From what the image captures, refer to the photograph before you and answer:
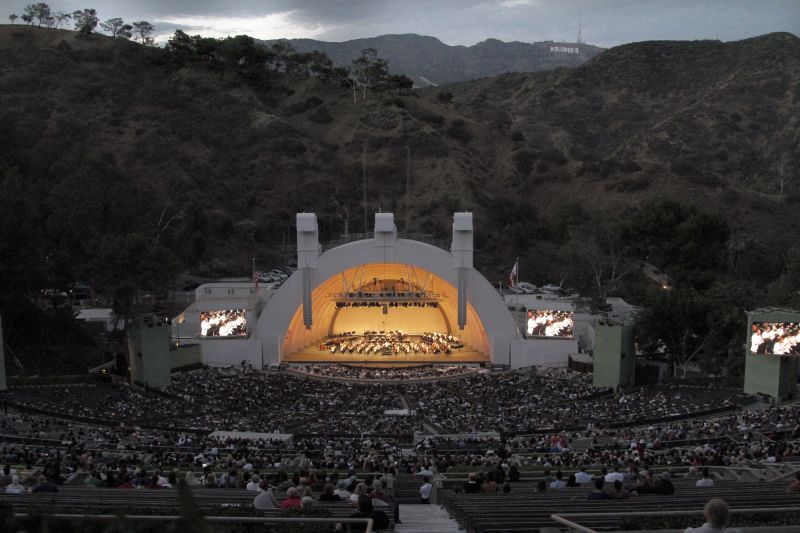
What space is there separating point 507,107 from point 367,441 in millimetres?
92067

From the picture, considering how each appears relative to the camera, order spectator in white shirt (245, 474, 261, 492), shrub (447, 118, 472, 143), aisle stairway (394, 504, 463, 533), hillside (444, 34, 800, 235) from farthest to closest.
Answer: shrub (447, 118, 472, 143) < hillside (444, 34, 800, 235) < spectator in white shirt (245, 474, 261, 492) < aisle stairway (394, 504, 463, 533)

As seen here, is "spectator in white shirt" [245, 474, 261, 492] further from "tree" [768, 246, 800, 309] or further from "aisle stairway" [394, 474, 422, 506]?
"tree" [768, 246, 800, 309]

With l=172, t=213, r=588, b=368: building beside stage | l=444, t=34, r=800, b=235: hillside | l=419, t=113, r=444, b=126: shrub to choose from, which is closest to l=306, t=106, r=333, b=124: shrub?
l=419, t=113, r=444, b=126: shrub

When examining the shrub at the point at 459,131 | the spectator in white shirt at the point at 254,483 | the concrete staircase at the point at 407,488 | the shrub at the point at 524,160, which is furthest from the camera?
the shrub at the point at 459,131

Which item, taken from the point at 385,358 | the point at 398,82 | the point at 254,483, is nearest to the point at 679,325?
the point at 385,358

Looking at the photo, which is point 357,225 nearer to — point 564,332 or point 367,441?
point 564,332

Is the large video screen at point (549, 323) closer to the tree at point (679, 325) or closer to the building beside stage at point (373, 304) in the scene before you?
the building beside stage at point (373, 304)

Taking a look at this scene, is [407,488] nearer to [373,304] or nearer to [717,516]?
[717,516]

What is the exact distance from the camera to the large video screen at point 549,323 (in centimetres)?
3841

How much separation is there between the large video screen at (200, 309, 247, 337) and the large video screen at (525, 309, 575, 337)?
13.6 meters

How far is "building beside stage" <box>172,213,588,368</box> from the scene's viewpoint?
38.5 m

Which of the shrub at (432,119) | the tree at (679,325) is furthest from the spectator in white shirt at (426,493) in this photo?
the shrub at (432,119)

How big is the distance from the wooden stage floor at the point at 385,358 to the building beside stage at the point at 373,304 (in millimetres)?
50

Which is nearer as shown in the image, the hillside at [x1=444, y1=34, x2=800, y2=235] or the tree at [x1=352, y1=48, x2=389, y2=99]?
the hillside at [x1=444, y1=34, x2=800, y2=235]
